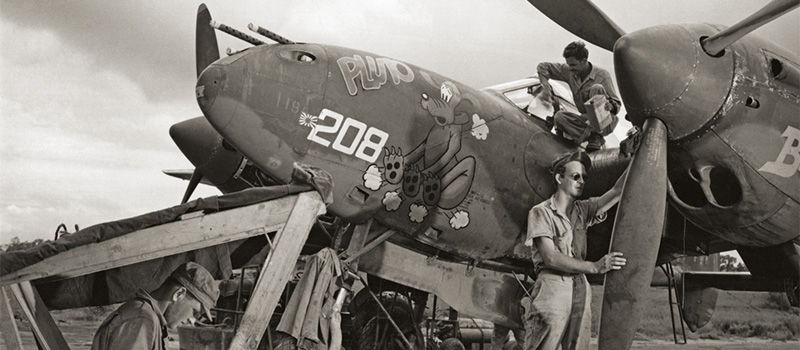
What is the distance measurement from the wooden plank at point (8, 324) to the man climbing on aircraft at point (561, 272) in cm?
313

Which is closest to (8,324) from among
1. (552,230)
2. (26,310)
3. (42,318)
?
(26,310)

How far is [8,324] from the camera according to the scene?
12.4 ft

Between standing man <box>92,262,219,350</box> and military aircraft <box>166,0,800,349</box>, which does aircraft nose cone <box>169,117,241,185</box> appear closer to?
military aircraft <box>166,0,800,349</box>

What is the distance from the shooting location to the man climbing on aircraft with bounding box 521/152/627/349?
15.9 feet

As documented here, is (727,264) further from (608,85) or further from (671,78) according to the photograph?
(671,78)

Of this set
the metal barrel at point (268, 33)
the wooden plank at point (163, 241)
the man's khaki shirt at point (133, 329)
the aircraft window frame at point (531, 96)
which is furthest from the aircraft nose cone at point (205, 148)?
the man's khaki shirt at point (133, 329)

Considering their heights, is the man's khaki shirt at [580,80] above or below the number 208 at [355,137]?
A: above

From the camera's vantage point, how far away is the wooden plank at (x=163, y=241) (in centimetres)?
→ 388

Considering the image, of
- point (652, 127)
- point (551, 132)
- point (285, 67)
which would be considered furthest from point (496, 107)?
point (285, 67)

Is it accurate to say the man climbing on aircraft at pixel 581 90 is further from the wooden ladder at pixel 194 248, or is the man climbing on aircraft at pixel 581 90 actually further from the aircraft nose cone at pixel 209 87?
the wooden ladder at pixel 194 248

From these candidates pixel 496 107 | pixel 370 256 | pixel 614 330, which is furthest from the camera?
pixel 496 107

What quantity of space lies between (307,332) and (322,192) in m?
1.02

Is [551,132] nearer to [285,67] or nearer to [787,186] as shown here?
[787,186]

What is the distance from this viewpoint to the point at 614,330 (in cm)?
586
